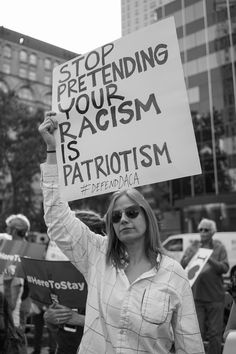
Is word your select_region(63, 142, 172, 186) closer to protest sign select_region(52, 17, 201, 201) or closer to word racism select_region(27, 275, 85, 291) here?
protest sign select_region(52, 17, 201, 201)

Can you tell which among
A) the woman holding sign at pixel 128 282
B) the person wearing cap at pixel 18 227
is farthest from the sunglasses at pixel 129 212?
the person wearing cap at pixel 18 227

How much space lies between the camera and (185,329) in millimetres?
1764

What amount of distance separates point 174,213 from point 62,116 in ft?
104

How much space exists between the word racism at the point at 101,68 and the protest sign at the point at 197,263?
2.84 meters

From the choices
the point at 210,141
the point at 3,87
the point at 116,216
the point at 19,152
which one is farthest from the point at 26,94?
the point at 116,216

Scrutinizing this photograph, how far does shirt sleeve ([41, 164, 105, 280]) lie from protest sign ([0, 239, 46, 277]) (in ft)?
7.12

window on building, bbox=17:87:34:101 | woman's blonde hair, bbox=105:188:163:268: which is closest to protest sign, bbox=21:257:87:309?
woman's blonde hair, bbox=105:188:163:268

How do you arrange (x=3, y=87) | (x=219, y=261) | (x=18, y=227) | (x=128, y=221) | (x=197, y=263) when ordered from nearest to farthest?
(x=128, y=221) < (x=18, y=227) < (x=197, y=263) < (x=219, y=261) < (x=3, y=87)

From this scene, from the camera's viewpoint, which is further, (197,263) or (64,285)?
(197,263)

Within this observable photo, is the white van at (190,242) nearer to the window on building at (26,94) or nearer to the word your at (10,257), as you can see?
the word your at (10,257)

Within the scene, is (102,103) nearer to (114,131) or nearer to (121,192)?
(114,131)

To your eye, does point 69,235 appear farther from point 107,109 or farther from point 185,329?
point 107,109

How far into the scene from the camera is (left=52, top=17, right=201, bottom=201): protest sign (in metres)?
2.22

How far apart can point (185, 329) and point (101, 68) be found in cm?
160
